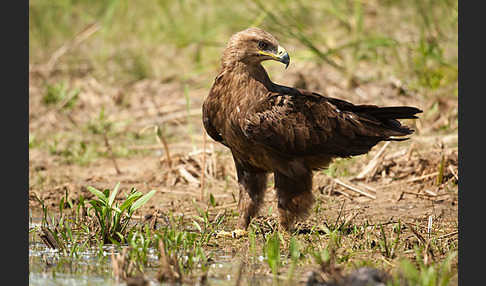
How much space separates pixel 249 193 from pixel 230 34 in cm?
581

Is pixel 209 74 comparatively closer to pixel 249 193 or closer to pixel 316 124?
pixel 249 193

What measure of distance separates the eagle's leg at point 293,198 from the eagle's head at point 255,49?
78 cm

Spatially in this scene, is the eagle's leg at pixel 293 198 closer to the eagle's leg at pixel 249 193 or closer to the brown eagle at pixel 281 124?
the brown eagle at pixel 281 124

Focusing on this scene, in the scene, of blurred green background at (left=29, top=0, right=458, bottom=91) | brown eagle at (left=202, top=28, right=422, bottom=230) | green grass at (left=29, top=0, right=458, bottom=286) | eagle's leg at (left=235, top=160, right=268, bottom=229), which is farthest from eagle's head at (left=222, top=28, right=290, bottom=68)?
blurred green background at (left=29, top=0, right=458, bottom=91)

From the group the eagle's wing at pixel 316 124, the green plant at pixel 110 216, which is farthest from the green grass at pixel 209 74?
the eagle's wing at pixel 316 124

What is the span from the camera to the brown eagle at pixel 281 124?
474 centimetres

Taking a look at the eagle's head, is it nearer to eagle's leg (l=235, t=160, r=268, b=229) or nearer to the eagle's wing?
the eagle's wing

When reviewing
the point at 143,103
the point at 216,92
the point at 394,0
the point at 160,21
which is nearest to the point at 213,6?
the point at 160,21

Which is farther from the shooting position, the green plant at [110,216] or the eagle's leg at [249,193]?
the eagle's leg at [249,193]

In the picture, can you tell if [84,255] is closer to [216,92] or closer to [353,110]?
[216,92]

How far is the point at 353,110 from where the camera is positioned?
5.06 meters

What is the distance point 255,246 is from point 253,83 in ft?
3.73

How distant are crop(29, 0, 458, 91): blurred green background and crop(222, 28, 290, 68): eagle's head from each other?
2.74m

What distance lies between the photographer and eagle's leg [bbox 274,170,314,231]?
4.88 m
